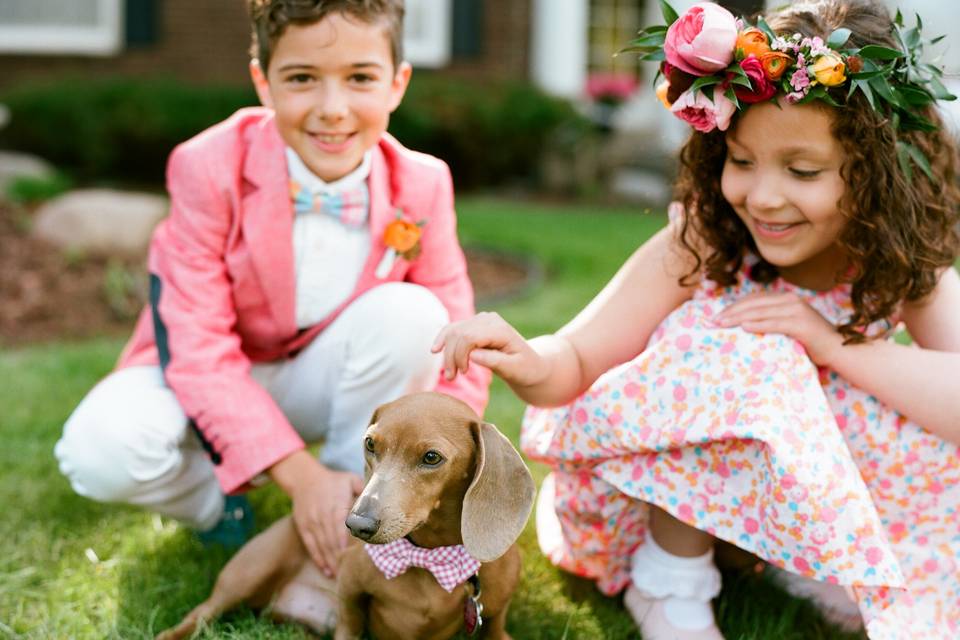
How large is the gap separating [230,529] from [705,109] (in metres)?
1.54

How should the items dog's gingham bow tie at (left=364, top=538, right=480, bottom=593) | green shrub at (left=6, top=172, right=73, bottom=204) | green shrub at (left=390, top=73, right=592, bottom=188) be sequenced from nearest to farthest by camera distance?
dog's gingham bow tie at (left=364, top=538, right=480, bottom=593) < green shrub at (left=6, top=172, right=73, bottom=204) < green shrub at (left=390, top=73, right=592, bottom=188)

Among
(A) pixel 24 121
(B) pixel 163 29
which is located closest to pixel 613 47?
(B) pixel 163 29

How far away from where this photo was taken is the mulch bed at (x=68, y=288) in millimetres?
5148

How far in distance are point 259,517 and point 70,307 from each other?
116 inches

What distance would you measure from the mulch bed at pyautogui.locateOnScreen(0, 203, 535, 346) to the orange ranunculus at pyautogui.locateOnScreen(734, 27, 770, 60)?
3.57m

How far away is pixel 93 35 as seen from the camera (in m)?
9.34

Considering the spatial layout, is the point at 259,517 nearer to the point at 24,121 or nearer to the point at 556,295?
the point at 556,295

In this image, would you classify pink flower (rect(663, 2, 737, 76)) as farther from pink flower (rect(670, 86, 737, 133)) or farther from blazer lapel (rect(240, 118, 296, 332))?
blazer lapel (rect(240, 118, 296, 332))

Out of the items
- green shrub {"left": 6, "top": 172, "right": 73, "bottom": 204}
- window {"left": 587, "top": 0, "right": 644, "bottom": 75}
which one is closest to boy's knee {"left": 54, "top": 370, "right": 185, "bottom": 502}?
green shrub {"left": 6, "top": 172, "right": 73, "bottom": 204}

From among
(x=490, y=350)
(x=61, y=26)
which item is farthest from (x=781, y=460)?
(x=61, y=26)

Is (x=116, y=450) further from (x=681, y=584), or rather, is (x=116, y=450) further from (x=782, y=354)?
(x=782, y=354)

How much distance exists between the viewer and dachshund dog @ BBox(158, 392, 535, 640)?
1.82 m

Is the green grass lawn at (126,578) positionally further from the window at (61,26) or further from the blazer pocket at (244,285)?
the window at (61,26)

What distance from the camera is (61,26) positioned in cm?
932
